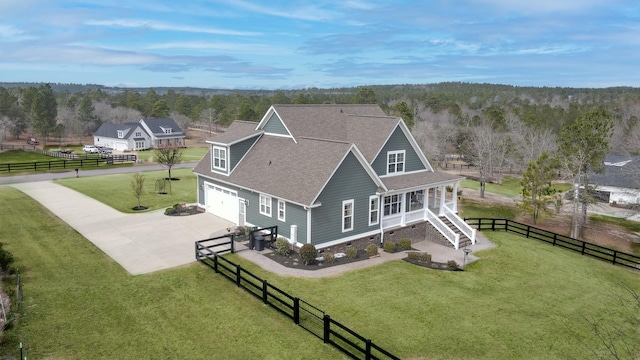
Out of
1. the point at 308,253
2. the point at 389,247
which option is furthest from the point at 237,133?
the point at 389,247

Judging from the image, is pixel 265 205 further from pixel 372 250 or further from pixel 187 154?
pixel 187 154

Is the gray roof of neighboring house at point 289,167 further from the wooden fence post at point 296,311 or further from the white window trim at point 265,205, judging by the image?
the wooden fence post at point 296,311

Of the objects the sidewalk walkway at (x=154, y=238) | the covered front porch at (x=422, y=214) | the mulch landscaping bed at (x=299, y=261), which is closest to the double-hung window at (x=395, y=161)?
the covered front porch at (x=422, y=214)

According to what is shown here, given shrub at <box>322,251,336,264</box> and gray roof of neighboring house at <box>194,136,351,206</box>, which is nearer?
shrub at <box>322,251,336,264</box>

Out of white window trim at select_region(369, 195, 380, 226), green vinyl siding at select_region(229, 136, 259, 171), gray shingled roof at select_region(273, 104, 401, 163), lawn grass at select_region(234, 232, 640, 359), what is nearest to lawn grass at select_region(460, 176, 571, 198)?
lawn grass at select_region(234, 232, 640, 359)

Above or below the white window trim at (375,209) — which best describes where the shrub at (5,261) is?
below

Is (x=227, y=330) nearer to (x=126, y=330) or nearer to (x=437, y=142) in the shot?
(x=126, y=330)

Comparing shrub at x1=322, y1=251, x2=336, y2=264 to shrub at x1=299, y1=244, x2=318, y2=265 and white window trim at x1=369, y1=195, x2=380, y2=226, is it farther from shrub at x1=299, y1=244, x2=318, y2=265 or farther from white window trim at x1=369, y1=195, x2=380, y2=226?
white window trim at x1=369, y1=195, x2=380, y2=226
